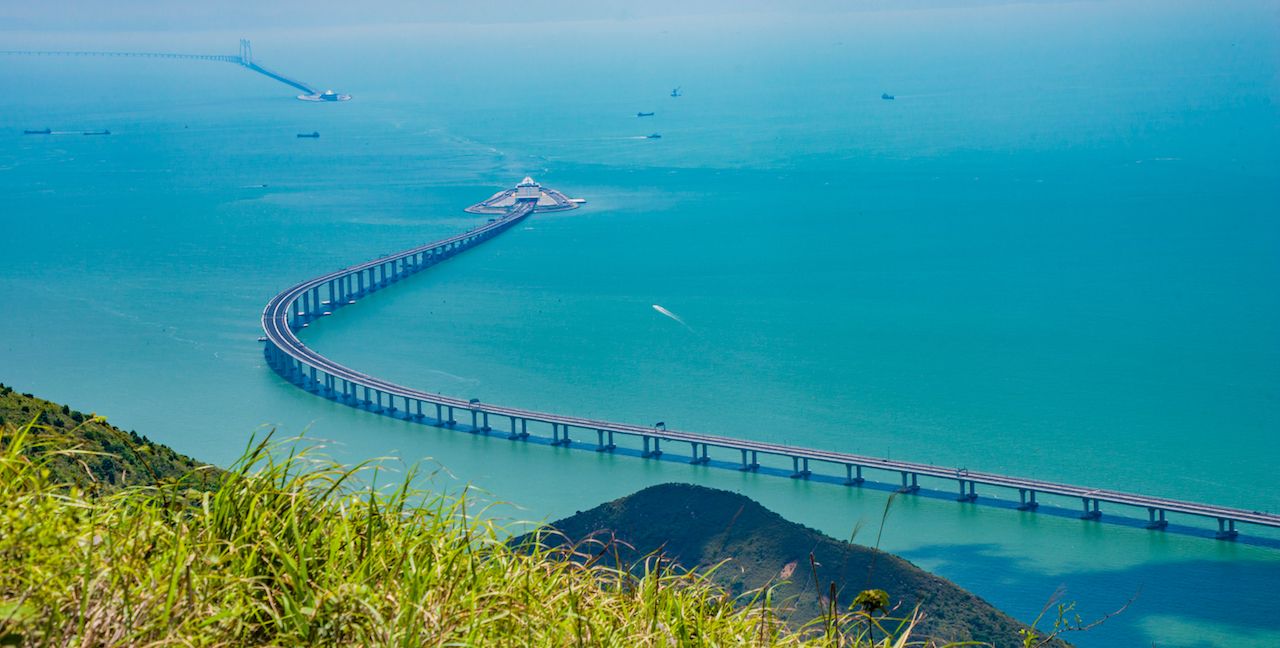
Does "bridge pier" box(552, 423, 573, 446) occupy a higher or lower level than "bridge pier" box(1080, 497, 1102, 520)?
lower

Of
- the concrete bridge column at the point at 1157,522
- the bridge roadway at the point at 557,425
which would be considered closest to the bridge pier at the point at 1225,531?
the bridge roadway at the point at 557,425

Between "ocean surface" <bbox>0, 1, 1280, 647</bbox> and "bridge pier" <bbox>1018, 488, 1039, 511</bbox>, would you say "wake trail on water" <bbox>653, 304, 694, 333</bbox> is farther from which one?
"bridge pier" <bbox>1018, 488, 1039, 511</bbox>

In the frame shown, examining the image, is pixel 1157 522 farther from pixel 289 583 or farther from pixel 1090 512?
pixel 289 583

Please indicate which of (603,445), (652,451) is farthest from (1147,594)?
(603,445)

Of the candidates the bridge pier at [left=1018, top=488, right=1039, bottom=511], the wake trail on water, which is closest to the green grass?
the bridge pier at [left=1018, top=488, right=1039, bottom=511]

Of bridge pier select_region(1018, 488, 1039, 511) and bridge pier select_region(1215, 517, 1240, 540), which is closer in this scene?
bridge pier select_region(1215, 517, 1240, 540)

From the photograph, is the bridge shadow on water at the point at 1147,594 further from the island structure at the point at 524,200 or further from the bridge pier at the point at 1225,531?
the island structure at the point at 524,200
